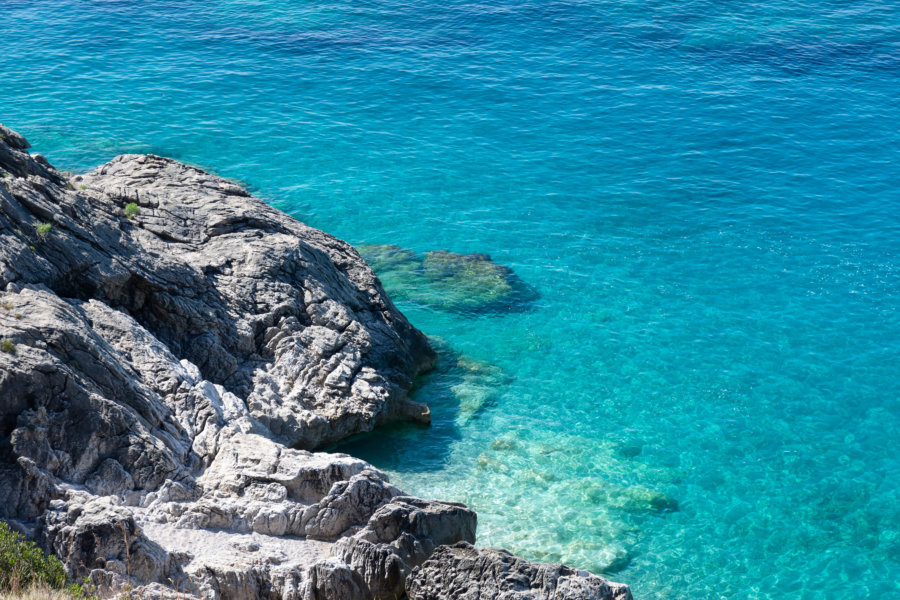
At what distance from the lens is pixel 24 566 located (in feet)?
38.4

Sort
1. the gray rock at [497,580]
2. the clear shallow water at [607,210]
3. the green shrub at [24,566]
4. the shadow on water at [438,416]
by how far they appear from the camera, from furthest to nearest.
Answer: the shadow on water at [438,416], the clear shallow water at [607,210], the gray rock at [497,580], the green shrub at [24,566]

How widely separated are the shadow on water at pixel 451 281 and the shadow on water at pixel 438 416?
2.70 metres

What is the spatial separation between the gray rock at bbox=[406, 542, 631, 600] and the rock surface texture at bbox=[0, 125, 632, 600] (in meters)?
0.66

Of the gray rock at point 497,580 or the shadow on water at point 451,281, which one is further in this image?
the shadow on water at point 451,281

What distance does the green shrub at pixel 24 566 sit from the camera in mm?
11469

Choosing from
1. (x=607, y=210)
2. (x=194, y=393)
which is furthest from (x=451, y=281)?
(x=194, y=393)

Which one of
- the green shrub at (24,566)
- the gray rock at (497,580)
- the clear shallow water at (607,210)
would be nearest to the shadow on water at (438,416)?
the clear shallow water at (607,210)

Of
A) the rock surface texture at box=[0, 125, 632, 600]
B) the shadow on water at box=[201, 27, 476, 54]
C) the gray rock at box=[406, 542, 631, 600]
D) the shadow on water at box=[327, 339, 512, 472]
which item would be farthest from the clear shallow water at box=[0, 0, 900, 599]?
the gray rock at box=[406, 542, 631, 600]

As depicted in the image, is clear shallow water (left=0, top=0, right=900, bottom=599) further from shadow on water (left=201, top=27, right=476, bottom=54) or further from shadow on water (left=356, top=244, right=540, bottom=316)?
shadow on water (left=356, top=244, right=540, bottom=316)

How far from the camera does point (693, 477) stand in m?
20.8

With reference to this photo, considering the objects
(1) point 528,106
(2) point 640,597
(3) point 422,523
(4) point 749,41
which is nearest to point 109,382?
(3) point 422,523

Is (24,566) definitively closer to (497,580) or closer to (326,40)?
(497,580)

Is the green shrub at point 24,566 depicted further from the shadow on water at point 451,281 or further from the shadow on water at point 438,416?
the shadow on water at point 451,281

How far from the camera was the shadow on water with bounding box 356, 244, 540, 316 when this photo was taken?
92.8ft
